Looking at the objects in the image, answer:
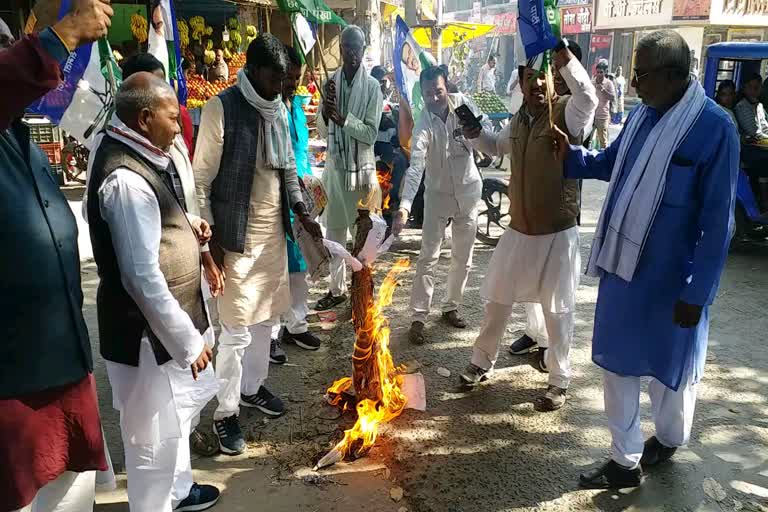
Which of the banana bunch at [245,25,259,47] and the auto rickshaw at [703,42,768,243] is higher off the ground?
the banana bunch at [245,25,259,47]

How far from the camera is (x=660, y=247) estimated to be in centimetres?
286

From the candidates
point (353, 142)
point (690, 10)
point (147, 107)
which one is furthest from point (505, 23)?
point (147, 107)

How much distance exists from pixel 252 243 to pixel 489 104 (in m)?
11.2

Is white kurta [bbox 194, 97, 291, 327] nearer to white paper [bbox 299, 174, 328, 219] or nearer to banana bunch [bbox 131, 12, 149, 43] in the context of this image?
white paper [bbox 299, 174, 328, 219]

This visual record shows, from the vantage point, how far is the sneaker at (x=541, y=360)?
14.7ft

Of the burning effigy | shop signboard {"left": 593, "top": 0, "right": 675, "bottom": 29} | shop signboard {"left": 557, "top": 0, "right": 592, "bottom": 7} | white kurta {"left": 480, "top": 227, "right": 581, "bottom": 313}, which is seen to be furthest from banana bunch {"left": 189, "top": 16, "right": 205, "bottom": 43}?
shop signboard {"left": 557, "top": 0, "right": 592, "bottom": 7}

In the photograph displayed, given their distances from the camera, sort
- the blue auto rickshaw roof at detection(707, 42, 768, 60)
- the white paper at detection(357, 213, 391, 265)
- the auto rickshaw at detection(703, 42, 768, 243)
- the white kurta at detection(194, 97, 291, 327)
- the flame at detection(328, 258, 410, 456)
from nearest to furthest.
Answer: the white kurta at detection(194, 97, 291, 327), the flame at detection(328, 258, 410, 456), the white paper at detection(357, 213, 391, 265), the auto rickshaw at detection(703, 42, 768, 243), the blue auto rickshaw roof at detection(707, 42, 768, 60)

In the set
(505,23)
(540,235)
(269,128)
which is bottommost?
(540,235)

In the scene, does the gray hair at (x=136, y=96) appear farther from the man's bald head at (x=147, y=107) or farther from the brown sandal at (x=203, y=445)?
the brown sandal at (x=203, y=445)

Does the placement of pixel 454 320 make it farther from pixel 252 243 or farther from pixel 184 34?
pixel 184 34

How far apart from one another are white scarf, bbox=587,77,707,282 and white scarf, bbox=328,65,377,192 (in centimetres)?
263

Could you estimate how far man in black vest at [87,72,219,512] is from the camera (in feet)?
7.12

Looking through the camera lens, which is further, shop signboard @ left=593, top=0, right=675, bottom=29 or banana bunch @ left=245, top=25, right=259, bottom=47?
shop signboard @ left=593, top=0, right=675, bottom=29

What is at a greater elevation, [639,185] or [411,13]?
[411,13]
